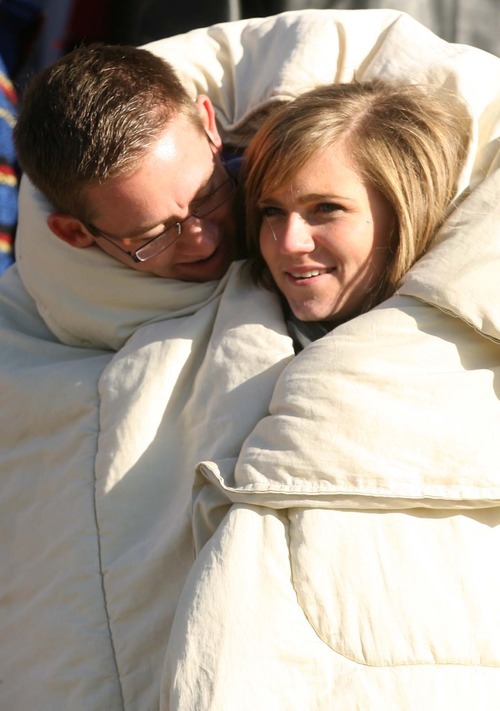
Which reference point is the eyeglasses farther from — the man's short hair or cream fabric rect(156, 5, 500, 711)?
cream fabric rect(156, 5, 500, 711)

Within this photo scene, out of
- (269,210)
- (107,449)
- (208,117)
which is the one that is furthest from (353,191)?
(107,449)

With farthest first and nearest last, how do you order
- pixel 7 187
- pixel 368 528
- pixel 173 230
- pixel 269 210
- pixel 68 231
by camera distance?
pixel 7 187 < pixel 68 231 < pixel 173 230 < pixel 269 210 < pixel 368 528

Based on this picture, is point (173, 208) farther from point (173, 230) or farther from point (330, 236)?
point (330, 236)

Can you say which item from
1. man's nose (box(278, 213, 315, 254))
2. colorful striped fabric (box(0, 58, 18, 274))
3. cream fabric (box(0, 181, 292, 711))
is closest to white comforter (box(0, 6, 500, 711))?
cream fabric (box(0, 181, 292, 711))

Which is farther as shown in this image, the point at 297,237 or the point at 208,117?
the point at 208,117

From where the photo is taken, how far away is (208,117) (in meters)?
1.89

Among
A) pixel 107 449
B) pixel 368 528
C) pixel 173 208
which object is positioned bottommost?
pixel 107 449

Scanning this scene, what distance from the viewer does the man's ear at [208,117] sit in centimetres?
187

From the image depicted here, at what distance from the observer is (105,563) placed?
1.55 metres

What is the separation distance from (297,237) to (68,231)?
515 mm

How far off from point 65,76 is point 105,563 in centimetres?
85

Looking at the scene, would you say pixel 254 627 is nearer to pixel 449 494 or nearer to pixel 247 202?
pixel 449 494

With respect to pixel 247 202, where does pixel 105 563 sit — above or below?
below

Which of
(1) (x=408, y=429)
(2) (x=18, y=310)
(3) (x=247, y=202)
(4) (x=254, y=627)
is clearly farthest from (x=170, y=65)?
(4) (x=254, y=627)
